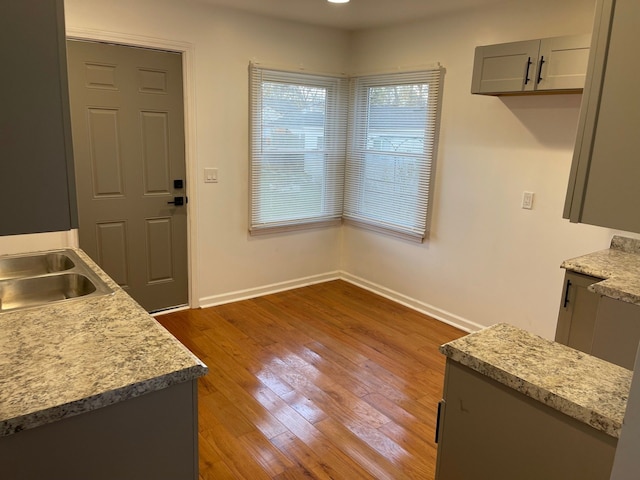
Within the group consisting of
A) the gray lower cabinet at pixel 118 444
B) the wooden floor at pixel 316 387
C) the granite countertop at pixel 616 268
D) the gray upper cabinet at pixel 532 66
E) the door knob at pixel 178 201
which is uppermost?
the gray upper cabinet at pixel 532 66

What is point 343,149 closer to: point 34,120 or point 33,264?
point 33,264

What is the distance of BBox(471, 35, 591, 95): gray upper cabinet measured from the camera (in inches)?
105

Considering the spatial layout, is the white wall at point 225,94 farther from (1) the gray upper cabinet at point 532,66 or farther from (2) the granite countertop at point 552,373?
(2) the granite countertop at point 552,373

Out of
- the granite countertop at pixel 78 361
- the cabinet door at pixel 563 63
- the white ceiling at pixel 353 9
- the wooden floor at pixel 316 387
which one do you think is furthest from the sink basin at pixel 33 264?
the cabinet door at pixel 563 63

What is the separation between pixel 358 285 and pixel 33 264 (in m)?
3.13

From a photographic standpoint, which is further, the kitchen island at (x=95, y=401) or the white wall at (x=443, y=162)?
the white wall at (x=443, y=162)

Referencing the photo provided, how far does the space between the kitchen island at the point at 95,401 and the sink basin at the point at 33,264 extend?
67cm

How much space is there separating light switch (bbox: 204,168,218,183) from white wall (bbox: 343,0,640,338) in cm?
173

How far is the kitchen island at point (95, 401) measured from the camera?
1.16m

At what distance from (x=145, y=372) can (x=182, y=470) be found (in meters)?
0.37

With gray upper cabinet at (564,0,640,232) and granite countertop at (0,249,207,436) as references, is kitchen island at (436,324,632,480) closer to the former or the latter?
gray upper cabinet at (564,0,640,232)

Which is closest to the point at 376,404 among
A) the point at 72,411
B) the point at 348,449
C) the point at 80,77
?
the point at 348,449

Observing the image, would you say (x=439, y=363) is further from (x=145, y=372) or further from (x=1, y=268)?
(x=1, y=268)

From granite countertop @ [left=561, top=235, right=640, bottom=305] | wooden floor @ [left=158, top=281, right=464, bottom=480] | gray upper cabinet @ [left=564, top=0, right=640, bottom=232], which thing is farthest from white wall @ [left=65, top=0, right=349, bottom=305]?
gray upper cabinet @ [left=564, top=0, right=640, bottom=232]
